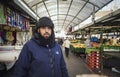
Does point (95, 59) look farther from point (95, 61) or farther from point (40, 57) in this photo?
point (40, 57)

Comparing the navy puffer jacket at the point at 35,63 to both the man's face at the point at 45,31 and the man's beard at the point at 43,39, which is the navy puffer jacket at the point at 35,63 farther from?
the man's face at the point at 45,31

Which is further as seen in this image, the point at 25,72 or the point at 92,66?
the point at 92,66

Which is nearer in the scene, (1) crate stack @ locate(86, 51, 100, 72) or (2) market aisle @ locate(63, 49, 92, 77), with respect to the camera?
(2) market aisle @ locate(63, 49, 92, 77)

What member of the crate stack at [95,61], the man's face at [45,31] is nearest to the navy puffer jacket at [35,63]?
the man's face at [45,31]

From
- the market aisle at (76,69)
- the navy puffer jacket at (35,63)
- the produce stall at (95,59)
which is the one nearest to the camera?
the navy puffer jacket at (35,63)

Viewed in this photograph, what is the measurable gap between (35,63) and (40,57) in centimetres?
12

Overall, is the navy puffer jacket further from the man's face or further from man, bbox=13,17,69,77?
the man's face

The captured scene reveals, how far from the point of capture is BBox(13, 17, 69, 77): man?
346 cm

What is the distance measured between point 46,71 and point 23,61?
14.3 inches

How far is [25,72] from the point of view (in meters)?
3.49

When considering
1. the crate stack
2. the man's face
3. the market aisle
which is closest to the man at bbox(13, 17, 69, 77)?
the man's face

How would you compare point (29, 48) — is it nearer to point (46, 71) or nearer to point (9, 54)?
point (46, 71)

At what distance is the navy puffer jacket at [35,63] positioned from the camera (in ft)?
11.3

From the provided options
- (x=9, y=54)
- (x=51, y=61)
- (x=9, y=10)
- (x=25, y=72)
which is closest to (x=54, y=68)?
(x=51, y=61)
